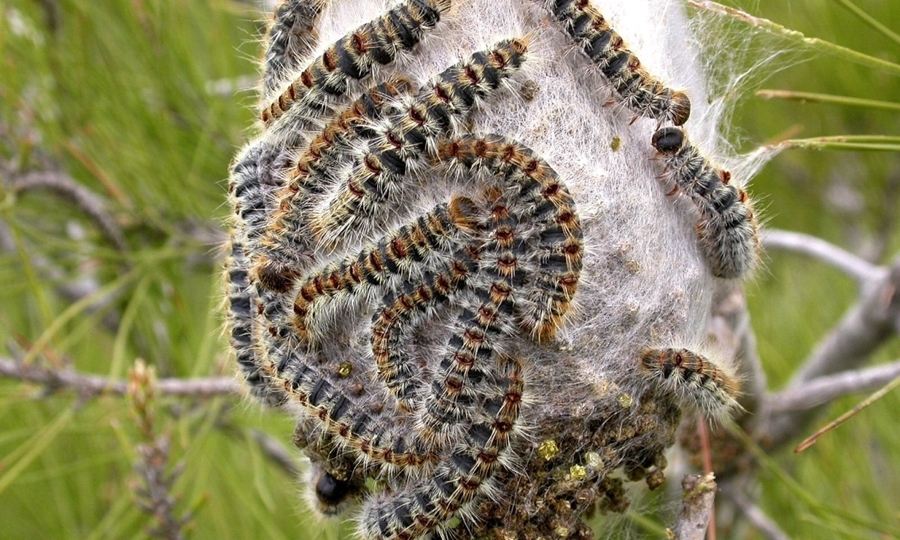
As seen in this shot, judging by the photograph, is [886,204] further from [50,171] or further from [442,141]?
[50,171]

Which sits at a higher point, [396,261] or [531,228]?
[531,228]

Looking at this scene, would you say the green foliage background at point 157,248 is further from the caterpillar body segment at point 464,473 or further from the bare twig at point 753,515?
the caterpillar body segment at point 464,473

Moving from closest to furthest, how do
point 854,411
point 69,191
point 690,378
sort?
point 854,411 < point 690,378 < point 69,191

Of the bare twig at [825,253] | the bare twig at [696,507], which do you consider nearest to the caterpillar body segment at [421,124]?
the bare twig at [696,507]

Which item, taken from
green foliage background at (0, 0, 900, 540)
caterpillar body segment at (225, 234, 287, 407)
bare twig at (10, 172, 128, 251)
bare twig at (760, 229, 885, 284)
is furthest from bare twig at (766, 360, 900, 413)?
Answer: bare twig at (10, 172, 128, 251)

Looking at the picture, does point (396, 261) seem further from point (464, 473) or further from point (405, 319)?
point (464, 473)

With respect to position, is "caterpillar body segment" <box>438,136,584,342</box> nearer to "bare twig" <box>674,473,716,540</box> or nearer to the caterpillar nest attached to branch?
the caterpillar nest attached to branch

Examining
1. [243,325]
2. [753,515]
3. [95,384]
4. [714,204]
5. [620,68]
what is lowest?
[95,384]

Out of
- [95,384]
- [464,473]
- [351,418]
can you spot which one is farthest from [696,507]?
[95,384]
